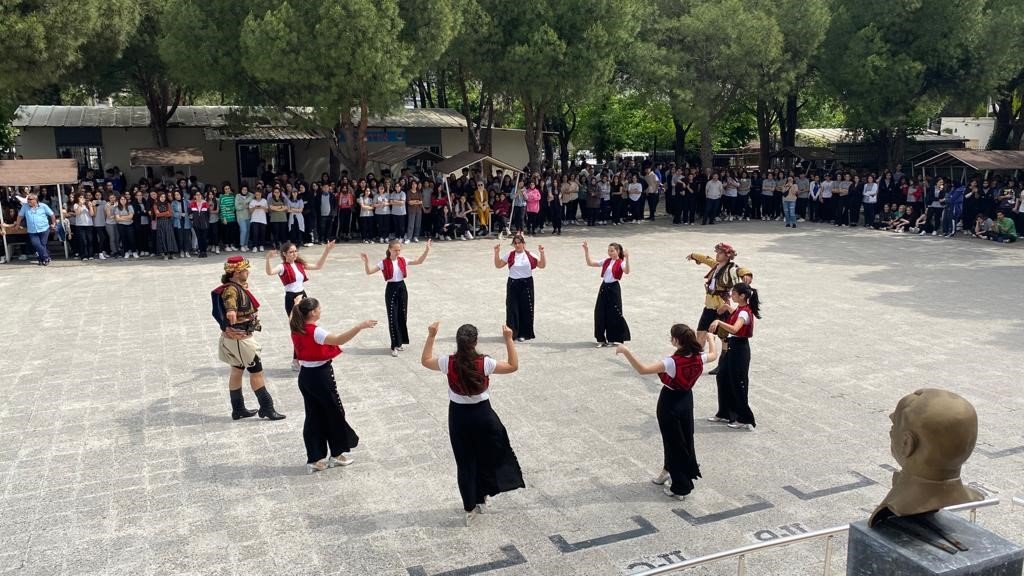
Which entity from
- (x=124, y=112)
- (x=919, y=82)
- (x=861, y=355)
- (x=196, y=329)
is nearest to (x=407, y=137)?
(x=124, y=112)

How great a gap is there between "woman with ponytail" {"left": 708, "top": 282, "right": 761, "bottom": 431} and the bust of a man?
407 centimetres

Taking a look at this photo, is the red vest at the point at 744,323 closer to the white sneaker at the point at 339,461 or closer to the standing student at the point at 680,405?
the standing student at the point at 680,405

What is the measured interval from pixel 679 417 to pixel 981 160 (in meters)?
20.9

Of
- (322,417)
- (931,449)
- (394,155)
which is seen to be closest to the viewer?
(931,449)

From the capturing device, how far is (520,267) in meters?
10.8

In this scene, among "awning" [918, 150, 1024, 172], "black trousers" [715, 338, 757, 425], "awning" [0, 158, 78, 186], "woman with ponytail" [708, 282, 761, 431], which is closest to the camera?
"woman with ponytail" [708, 282, 761, 431]

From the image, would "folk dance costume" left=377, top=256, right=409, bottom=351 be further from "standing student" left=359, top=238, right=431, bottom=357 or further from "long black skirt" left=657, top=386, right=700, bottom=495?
"long black skirt" left=657, top=386, right=700, bottom=495

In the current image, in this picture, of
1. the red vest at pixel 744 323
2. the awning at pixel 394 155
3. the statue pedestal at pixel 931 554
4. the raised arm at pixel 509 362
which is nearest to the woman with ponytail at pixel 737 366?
the red vest at pixel 744 323

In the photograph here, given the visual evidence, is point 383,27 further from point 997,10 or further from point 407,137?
point 997,10

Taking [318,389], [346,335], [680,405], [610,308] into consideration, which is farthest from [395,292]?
[680,405]

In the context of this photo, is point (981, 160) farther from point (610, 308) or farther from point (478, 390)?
point (478, 390)

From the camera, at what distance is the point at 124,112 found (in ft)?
93.1

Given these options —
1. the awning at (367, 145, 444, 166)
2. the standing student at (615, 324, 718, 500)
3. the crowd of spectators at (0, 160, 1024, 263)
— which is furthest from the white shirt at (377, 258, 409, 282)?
the awning at (367, 145, 444, 166)

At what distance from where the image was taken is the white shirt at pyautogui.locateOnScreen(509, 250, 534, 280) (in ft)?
35.4
